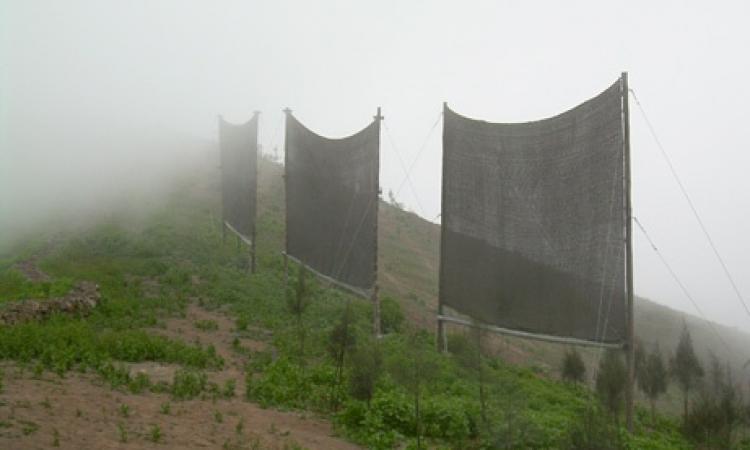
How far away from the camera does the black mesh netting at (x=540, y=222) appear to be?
819 centimetres

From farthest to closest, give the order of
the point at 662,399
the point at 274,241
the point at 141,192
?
the point at 141,192 < the point at 274,241 < the point at 662,399

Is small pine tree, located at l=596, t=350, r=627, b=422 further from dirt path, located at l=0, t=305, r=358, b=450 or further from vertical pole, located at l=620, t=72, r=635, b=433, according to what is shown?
dirt path, located at l=0, t=305, r=358, b=450

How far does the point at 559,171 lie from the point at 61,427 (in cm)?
731

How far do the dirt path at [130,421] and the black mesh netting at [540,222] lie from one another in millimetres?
3888

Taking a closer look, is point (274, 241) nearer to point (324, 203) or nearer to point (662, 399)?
point (324, 203)

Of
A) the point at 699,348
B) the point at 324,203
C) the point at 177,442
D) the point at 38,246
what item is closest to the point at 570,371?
the point at 324,203

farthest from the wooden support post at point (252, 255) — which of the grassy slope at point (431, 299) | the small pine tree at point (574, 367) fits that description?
the small pine tree at point (574, 367)

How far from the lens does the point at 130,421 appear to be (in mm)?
6191

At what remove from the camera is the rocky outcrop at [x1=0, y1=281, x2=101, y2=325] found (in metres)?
10.5

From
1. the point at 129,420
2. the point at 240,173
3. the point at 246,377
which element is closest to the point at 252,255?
the point at 240,173

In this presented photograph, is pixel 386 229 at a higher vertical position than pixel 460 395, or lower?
higher

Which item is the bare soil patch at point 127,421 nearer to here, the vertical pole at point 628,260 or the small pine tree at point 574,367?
the vertical pole at point 628,260

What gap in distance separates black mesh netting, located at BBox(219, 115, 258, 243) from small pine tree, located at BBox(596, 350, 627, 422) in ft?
41.1

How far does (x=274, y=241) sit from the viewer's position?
936 inches
